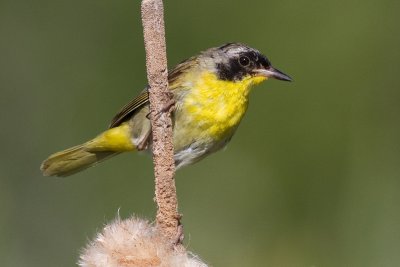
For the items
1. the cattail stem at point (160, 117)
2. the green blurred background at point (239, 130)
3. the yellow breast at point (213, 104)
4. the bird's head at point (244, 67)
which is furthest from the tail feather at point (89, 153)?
the cattail stem at point (160, 117)

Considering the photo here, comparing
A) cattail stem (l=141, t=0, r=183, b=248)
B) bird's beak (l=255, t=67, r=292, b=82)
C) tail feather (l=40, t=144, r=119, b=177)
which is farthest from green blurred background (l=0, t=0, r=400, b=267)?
cattail stem (l=141, t=0, r=183, b=248)

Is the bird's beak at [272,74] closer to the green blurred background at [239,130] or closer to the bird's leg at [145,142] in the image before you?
the bird's leg at [145,142]

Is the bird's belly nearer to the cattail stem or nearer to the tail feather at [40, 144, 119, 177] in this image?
the tail feather at [40, 144, 119, 177]

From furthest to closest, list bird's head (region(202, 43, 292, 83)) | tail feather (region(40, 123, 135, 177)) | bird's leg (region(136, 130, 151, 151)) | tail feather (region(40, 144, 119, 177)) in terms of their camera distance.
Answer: tail feather (region(40, 144, 119, 177)), tail feather (region(40, 123, 135, 177)), bird's leg (region(136, 130, 151, 151)), bird's head (region(202, 43, 292, 83))

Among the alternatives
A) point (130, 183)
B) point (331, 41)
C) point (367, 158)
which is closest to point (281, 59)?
point (331, 41)

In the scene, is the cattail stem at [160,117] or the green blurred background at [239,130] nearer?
the cattail stem at [160,117]

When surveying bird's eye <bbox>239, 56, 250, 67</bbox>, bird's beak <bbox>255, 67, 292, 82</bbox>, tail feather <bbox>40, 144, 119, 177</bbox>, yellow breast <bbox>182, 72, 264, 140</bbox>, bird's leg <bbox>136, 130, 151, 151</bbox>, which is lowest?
tail feather <bbox>40, 144, 119, 177</bbox>

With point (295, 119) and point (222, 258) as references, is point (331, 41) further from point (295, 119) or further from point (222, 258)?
point (222, 258)
